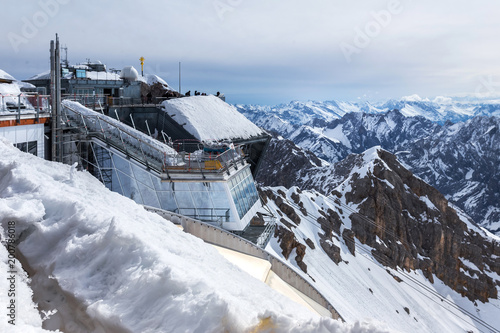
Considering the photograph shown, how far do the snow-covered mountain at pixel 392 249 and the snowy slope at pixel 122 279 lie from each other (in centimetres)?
6913

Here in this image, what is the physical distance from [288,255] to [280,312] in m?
73.1

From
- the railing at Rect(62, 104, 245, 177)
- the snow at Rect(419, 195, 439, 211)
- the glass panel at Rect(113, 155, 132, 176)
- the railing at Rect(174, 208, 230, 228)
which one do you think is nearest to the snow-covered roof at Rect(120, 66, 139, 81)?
the railing at Rect(62, 104, 245, 177)

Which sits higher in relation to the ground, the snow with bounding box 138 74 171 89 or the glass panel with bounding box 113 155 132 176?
the snow with bounding box 138 74 171 89

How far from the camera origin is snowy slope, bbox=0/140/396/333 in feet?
14.6

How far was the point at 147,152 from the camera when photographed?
76.8ft

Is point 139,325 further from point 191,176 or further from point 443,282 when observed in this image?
point 443,282

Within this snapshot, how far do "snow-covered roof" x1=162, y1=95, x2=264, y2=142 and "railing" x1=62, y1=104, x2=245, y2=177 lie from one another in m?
16.6

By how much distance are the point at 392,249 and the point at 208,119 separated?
247 ft

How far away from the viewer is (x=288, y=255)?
75938 millimetres

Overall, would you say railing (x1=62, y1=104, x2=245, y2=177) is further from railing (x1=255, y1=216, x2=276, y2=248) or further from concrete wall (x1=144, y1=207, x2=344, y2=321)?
concrete wall (x1=144, y1=207, x2=344, y2=321)

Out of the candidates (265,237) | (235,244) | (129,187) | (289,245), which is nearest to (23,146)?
(129,187)

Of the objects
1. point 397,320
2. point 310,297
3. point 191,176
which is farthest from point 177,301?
point 397,320

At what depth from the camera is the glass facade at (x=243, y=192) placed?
21.4 meters

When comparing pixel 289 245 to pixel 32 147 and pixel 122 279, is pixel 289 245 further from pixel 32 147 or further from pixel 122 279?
pixel 122 279
